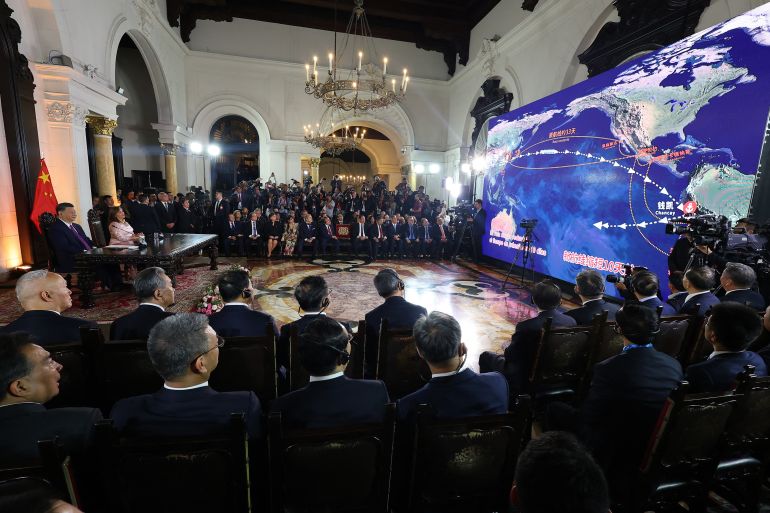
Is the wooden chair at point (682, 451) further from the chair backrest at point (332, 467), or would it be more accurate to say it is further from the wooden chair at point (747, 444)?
the chair backrest at point (332, 467)

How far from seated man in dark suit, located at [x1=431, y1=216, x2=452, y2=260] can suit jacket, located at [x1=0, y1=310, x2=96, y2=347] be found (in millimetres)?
8059

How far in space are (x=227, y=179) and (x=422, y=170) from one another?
7233 millimetres

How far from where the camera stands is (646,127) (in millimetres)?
4895

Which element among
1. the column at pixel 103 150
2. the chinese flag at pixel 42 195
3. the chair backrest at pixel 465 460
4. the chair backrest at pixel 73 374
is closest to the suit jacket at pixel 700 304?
the chair backrest at pixel 465 460

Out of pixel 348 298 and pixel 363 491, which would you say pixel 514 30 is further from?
pixel 363 491

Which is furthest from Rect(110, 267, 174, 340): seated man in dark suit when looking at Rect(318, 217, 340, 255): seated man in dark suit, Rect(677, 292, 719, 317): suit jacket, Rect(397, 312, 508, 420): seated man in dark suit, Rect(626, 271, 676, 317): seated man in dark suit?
Rect(318, 217, 340, 255): seated man in dark suit

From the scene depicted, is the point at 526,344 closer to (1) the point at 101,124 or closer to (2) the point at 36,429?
(2) the point at 36,429

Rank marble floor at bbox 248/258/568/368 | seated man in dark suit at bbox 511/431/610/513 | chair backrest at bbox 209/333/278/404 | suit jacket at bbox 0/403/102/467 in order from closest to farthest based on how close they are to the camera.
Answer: seated man in dark suit at bbox 511/431/610/513 → suit jacket at bbox 0/403/102/467 → chair backrest at bbox 209/333/278/404 → marble floor at bbox 248/258/568/368

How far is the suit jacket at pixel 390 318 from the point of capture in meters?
2.53

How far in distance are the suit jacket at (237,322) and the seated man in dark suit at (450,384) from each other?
3.75 ft

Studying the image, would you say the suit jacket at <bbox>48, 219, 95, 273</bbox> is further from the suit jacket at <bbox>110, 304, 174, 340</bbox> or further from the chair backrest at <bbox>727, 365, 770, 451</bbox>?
the chair backrest at <bbox>727, 365, 770, 451</bbox>

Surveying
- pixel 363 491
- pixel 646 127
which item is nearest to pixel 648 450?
pixel 363 491

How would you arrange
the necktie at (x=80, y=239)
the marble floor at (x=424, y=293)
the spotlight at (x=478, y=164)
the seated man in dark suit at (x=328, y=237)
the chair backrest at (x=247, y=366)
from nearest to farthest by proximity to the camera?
the chair backrest at (x=247, y=366), the marble floor at (x=424, y=293), the necktie at (x=80, y=239), the seated man in dark suit at (x=328, y=237), the spotlight at (x=478, y=164)

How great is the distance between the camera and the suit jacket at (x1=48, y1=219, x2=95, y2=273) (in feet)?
16.0
